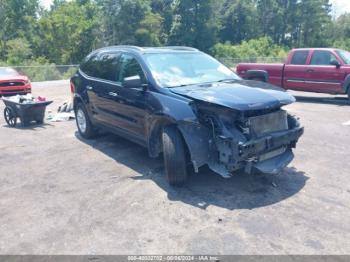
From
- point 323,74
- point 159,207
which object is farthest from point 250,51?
point 159,207

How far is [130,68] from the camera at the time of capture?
234 inches

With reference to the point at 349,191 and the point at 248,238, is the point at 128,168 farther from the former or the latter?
the point at 349,191

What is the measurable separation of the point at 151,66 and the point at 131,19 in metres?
43.6

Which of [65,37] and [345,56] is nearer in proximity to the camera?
[345,56]

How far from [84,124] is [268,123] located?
4.32m

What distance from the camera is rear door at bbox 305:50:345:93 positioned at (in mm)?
11719

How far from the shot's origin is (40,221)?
13.7ft

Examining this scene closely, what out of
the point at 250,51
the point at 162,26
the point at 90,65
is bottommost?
the point at 250,51

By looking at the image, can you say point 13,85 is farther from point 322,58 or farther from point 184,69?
point 322,58

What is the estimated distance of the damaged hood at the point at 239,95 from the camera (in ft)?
14.5

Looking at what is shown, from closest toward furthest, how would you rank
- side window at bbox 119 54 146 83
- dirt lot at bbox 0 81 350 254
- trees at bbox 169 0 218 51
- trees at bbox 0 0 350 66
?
dirt lot at bbox 0 81 350 254, side window at bbox 119 54 146 83, trees at bbox 0 0 350 66, trees at bbox 169 0 218 51

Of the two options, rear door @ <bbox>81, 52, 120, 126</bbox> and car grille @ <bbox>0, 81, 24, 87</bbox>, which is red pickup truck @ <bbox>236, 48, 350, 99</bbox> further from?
car grille @ <bbox>0, 81, 24, 87</bbox>

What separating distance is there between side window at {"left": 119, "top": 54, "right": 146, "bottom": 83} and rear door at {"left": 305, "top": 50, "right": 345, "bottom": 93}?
26.7ft

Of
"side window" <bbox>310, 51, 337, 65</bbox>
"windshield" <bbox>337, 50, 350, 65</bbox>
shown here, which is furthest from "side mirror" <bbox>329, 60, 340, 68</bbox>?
"windshield" <bbox>337, 50, 350, 65</bbox>
